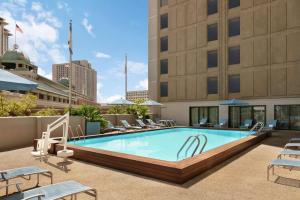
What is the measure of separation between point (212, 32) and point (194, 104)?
7.74m

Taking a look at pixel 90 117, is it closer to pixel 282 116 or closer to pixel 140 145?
pixel 140 145

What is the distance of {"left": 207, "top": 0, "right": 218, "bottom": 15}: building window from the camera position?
2416cm

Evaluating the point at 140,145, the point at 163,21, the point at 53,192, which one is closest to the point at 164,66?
the point at 163,21

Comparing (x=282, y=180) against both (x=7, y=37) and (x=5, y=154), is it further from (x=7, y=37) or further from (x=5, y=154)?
(x=7, y=37)

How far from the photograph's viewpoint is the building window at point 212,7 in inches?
951

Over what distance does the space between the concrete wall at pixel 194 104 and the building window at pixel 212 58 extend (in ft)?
12.9

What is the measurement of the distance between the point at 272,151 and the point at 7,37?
154 m

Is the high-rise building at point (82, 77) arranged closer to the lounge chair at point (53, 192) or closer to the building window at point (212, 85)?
the building window at point (212, 85)

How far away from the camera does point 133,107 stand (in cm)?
2141

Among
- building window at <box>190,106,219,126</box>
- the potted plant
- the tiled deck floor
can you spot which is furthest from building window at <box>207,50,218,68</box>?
the tiled deck floor

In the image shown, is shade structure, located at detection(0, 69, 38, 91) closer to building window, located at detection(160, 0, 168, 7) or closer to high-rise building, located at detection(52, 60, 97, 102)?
building window, located at detection(160, 0, 168, 7)

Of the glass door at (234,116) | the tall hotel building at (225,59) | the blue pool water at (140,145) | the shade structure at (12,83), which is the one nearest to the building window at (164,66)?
the tall hotel building at (225,59)

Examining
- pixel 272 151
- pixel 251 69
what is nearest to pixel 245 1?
pixel 251 69

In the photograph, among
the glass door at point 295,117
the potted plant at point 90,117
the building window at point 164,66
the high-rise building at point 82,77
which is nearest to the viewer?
the potted plant at point 90,117
